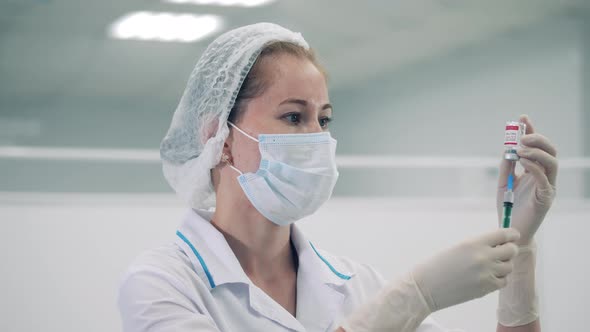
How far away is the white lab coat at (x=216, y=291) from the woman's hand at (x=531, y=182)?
0.27 m

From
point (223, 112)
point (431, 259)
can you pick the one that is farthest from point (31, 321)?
point (431, 259)

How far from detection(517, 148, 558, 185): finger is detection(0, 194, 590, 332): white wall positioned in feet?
3.25

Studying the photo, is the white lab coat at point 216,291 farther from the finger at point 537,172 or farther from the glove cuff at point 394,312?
the finger at point 537,172

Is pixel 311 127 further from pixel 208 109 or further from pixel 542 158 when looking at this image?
pixel 542 158

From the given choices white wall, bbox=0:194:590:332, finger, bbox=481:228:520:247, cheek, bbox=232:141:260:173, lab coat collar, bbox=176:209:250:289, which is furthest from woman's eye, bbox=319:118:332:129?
white wall, bbox=0:194:590:332

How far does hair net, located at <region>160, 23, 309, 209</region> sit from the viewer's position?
132 cm

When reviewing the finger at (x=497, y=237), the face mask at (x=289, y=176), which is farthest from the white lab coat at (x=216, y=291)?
the finger at (x=497, y=237)

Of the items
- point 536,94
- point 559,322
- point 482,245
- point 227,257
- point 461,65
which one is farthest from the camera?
point 461,65

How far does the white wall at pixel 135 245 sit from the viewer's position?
185 centimetres

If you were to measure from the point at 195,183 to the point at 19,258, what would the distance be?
72 cm

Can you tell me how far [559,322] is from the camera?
7.95 ft

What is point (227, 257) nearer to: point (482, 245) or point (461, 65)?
point (482, 245)

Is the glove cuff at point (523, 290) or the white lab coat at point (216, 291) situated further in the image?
the glove cuff at point (523, 290)

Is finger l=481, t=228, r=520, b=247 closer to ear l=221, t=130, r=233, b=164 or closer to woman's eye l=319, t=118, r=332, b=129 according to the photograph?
woman's eye l=319, t=118, r=332, b=129
